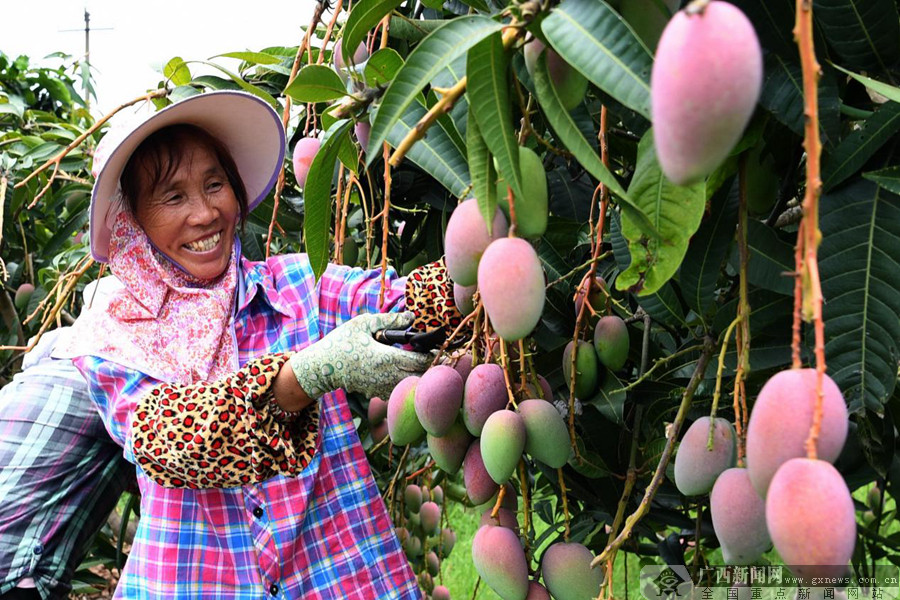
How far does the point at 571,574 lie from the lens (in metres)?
0.79

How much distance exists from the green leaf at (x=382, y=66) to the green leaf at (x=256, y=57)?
0.64 metres

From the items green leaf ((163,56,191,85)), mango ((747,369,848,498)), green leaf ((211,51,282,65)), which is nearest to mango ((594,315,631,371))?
mango ((747,369,848,498))

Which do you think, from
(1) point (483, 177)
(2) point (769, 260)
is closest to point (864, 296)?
(2) point (769, 260)

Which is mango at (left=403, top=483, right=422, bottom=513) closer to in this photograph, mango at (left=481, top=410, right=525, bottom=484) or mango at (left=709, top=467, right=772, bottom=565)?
mango at (left=481, top=410, right=525, bottom=484)

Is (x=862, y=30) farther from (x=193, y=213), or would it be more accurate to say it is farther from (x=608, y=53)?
(x=193, y=213)

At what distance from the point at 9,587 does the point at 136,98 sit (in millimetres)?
823

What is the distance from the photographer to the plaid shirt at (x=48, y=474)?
1413mm

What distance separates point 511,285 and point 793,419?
194 millimetres

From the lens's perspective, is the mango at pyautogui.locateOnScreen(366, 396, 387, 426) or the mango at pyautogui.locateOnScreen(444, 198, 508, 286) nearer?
the mango at pyautogui.locateOnScreen(444, 198, 508, 286)

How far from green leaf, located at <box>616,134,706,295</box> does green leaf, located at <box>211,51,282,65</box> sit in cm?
94

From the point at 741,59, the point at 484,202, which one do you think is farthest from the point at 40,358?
the point at 741,59

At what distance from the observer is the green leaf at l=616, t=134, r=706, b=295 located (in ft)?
1.82

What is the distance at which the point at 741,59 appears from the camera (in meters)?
0.35

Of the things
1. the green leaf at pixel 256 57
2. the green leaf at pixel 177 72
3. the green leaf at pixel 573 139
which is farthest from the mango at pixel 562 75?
the green leaf at pixel 177 72
